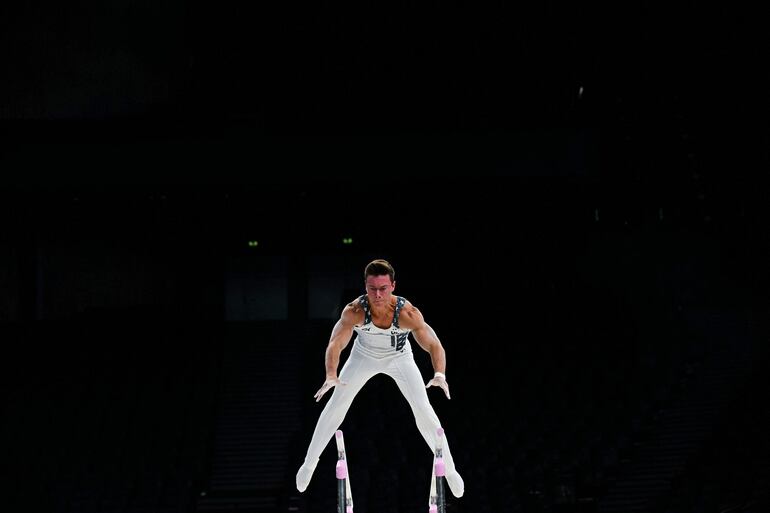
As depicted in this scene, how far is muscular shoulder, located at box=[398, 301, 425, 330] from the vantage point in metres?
8.59

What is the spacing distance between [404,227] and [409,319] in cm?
1423

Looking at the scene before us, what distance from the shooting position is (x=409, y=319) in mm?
8586

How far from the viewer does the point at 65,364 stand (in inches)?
835

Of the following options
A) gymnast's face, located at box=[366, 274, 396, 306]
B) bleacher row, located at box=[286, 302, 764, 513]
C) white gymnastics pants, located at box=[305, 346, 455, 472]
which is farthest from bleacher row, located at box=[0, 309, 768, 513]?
gymnast's face, located at box=[366, 274, 396, 306]

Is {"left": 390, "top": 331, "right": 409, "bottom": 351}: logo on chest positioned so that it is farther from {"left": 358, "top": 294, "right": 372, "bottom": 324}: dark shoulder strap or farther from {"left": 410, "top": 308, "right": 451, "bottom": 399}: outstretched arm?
{"left": 358, "top": 294, "right": 372, "bottom": 324}: dark shoulder strap

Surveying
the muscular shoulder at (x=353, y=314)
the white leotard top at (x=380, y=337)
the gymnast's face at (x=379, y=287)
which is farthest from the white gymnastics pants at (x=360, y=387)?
the gymnast's face at (x=379, y=287)

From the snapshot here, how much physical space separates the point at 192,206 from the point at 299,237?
3120 millimetres

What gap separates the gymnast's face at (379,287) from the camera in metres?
8.30

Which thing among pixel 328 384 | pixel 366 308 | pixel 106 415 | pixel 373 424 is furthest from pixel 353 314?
pixel 106 415

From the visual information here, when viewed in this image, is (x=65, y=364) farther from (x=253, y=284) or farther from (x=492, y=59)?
(x=492, y=59)

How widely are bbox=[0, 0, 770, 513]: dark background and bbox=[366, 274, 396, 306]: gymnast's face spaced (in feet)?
28.9

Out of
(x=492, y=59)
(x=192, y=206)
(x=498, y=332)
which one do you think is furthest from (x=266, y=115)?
(x=498, y=332)

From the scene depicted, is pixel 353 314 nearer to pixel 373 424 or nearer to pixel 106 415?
pixel 373 424

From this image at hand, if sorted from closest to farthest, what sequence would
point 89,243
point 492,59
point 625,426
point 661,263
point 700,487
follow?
point 700,487 < point 625,426 < point 492,59 < point 661,263 < point 89,243
